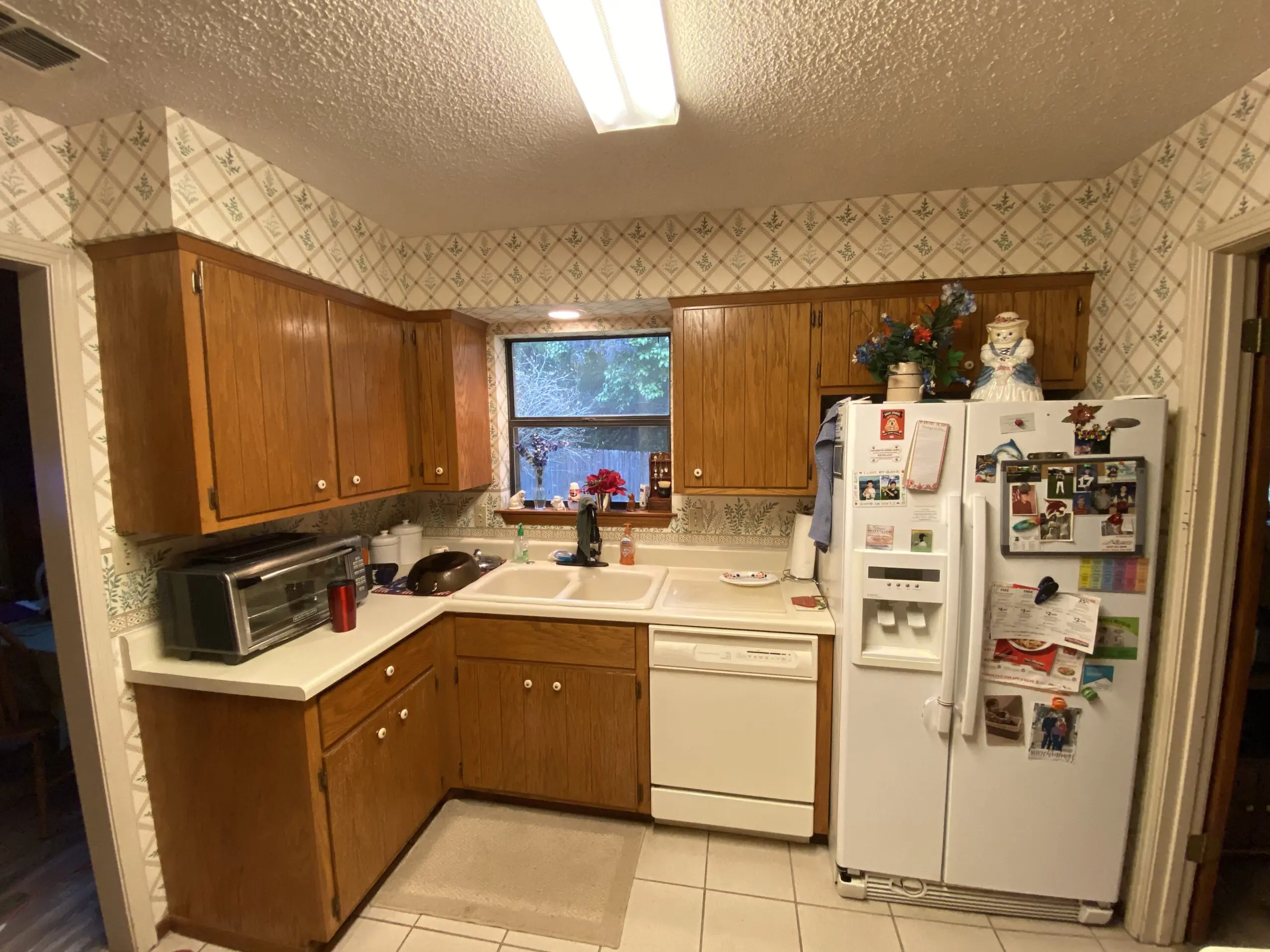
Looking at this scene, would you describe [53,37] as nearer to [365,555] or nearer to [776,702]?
[365,555]

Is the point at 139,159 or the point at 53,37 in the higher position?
the point at 53,37

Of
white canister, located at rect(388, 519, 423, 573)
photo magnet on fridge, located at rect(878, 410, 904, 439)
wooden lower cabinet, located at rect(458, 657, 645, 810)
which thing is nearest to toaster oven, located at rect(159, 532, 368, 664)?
wooden lower cabinet, located at rect(458, 657, 645, 810)

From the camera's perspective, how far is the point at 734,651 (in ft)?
5.96

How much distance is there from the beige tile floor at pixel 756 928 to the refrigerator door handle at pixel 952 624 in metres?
0.64

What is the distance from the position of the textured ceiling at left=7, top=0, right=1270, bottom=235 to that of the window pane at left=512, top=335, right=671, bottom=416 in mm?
891

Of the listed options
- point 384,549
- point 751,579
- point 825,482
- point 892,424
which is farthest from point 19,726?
point 892,424

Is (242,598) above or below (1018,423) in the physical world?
below

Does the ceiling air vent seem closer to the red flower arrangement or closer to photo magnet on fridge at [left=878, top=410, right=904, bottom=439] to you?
the red flower arrangement

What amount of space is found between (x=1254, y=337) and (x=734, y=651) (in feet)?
5.59

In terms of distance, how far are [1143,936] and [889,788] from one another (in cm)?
83

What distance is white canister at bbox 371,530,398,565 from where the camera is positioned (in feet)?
8.04

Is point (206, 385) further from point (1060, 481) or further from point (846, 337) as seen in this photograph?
point (1060, 481)

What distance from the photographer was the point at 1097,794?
5.05ft

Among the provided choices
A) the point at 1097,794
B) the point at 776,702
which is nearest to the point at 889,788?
the point at 776,702
